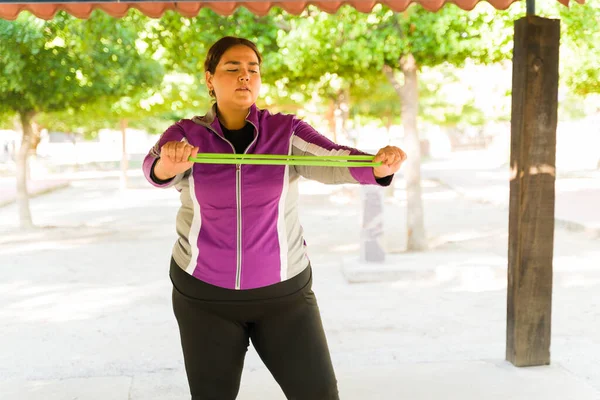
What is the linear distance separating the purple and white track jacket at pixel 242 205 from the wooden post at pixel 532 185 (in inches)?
90.5

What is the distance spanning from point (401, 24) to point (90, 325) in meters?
5.95

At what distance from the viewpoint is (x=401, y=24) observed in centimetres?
1070

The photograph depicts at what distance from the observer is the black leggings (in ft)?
9.07

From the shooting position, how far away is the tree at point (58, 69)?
13.0m

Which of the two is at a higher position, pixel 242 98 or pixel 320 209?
pixel 242 98

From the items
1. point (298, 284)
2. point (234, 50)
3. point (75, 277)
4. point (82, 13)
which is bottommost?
point (75, 277)

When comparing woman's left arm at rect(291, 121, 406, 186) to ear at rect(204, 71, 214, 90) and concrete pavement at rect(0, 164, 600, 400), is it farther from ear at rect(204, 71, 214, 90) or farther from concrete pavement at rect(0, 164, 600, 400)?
concrete pavement at rect(0, 164, 600, 400)

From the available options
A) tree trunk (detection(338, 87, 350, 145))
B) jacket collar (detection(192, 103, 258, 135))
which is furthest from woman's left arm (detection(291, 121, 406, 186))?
tree trunk (detection(338, 87, 350, 145))

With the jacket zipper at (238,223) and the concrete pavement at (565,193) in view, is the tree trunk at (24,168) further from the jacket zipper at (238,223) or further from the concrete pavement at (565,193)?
the jacket zipper at (238,223)

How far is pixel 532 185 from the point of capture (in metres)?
4.80

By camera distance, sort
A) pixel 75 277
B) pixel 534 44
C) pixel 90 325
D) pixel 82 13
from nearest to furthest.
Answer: pixel 534 44, pixel 82 13, pixel 90 325, pixel 75 277

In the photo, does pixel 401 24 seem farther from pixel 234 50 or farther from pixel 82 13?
pixel 234 50

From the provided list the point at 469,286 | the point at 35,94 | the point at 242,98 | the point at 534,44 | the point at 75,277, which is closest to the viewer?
the point at 242,98

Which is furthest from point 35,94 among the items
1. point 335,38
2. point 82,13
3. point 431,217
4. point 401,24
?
point 82,13
